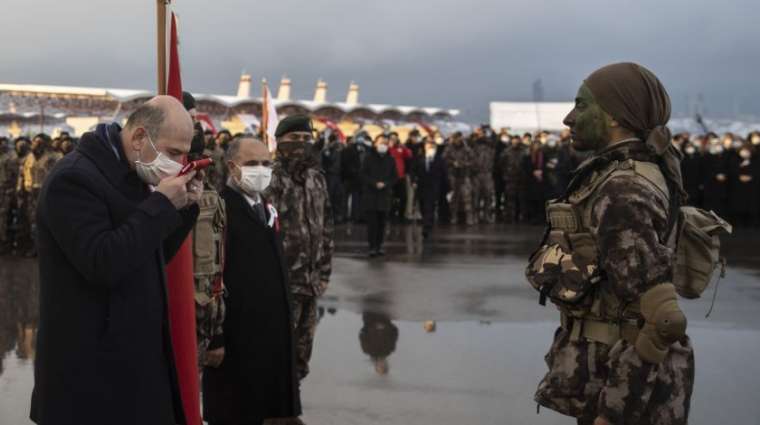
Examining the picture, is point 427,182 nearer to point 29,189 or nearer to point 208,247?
point 29,189

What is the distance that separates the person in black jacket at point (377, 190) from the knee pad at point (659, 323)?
11440 millimetres

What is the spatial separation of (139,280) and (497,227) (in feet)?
60.4

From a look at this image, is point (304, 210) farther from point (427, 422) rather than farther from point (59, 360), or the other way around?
point (59, 360)

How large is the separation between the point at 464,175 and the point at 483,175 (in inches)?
33.3

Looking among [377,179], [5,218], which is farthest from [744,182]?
[5,218]

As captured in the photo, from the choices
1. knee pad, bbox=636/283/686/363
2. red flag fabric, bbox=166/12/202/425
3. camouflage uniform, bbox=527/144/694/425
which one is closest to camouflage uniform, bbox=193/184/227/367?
red flag fabric, bbox=166/12/202/425

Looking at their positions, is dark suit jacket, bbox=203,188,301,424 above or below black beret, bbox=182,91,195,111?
below

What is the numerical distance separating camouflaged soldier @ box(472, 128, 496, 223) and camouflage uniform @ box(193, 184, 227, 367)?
17545 mm

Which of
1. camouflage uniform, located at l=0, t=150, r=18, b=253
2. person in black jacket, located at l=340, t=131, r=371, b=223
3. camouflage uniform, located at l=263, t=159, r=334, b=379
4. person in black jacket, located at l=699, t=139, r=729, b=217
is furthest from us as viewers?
person in black jacket, located at l=340, t=131, r=371, b=223

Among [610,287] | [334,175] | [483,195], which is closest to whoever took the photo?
[610,287]

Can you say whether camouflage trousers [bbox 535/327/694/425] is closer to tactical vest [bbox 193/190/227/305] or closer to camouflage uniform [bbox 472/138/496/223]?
tactical vest [bbox 193/190/227/305]

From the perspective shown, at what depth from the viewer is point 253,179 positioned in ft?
16.4

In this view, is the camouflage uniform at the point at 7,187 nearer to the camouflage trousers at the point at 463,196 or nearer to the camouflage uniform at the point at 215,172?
the camouflage uniform at the point at 215,172

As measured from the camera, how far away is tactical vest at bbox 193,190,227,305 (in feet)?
14.7
